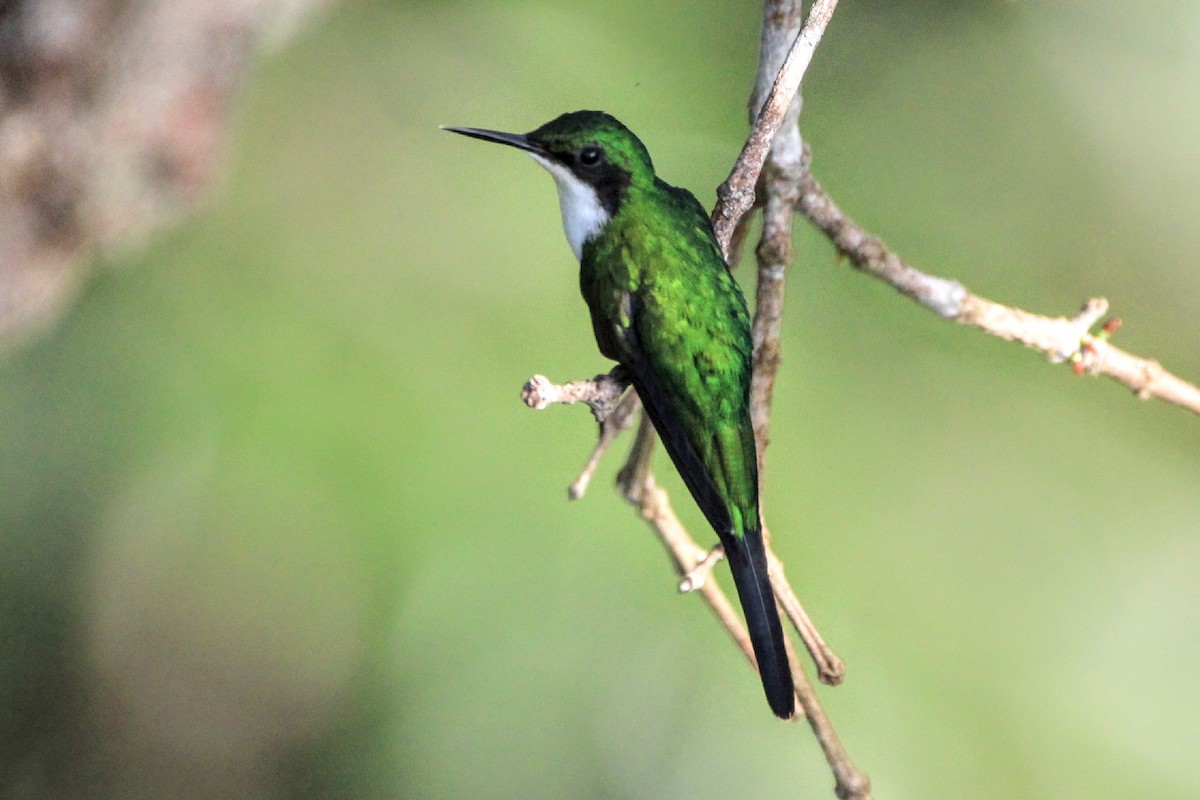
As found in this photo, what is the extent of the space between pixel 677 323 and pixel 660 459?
1.23m

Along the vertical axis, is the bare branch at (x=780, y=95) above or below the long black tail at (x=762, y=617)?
above

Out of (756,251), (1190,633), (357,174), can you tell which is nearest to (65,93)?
(357,174)

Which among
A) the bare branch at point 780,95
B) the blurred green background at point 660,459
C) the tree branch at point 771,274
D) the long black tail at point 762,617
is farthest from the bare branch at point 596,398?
the blurred green background at point 660,459

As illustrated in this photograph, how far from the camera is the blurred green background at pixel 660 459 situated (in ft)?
9.71

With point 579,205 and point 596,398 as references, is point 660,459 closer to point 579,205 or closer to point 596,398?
point 579,205

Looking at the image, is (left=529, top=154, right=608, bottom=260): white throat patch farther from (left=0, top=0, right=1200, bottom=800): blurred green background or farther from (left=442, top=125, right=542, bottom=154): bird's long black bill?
(left=0, top=0, right=1200, bottom=800): blurred green background

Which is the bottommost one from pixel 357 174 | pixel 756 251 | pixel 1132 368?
pixel 756 251

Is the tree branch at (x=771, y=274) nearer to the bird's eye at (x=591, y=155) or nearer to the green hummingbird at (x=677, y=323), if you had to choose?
the green hummingbird at (x=677, y=323)

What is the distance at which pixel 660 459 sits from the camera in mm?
2881

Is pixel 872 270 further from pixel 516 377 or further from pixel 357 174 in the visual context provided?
pixel 357 174

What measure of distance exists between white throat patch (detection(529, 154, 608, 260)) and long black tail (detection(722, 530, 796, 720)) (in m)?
0.55

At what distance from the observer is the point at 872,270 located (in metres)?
1.70

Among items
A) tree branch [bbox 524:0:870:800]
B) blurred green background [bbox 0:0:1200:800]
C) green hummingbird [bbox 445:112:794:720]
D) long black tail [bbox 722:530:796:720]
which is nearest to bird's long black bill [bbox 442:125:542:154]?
green hummingbird [bbox 445:112:794:720]

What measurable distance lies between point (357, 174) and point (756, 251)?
2113mm
